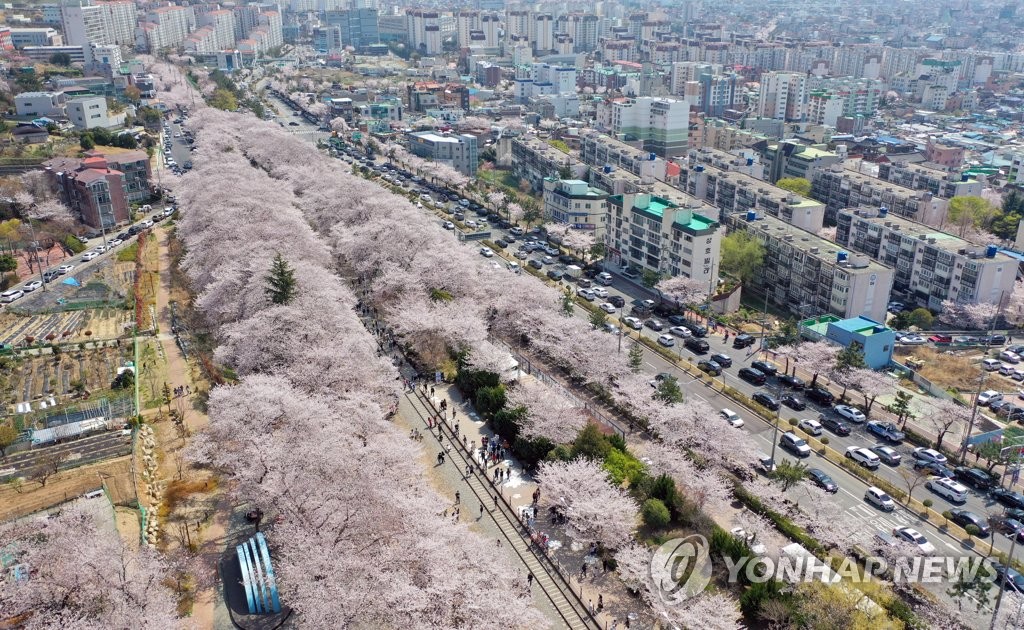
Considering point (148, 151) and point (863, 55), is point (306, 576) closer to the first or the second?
point (148, 151)

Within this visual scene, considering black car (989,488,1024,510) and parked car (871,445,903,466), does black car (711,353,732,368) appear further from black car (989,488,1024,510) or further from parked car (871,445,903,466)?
black car (989,488,1024,510)

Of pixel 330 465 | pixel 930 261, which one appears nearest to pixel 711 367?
pixel 930 261

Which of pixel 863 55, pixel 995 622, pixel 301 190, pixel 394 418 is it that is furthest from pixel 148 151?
pixel 863 55

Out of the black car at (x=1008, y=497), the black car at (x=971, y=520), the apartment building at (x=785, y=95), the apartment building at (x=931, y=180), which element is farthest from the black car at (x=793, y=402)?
the apartment building at (x=785, y=95)

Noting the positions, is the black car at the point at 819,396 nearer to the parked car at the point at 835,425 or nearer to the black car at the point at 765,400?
the parked car at the point at 835,425

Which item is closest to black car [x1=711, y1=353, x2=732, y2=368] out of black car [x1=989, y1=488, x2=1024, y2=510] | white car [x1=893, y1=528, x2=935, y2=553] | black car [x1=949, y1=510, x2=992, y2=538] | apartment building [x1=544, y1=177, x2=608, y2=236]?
black car [x1=989, y1=488, x2=1024, y2=510]

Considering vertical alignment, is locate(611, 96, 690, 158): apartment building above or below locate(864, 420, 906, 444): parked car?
above
